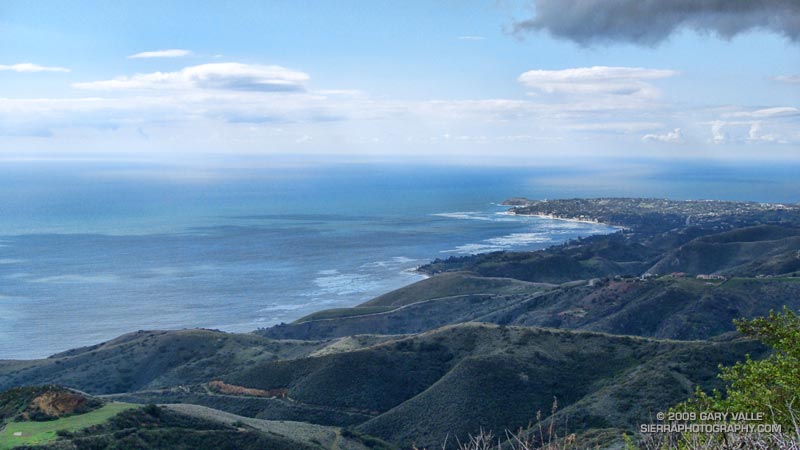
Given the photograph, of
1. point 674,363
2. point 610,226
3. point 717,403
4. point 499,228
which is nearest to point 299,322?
point 674,363

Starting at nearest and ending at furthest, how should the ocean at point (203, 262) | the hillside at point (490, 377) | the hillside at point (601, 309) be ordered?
1. the hillside at point (490, 377)
2. the hillside at point (601, 309)
3. the ocean at point (203, 262)

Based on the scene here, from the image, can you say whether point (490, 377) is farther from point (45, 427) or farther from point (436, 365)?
point (45, 427)

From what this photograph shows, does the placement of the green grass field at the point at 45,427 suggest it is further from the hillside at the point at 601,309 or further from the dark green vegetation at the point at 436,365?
the hillside at the point at 601,309

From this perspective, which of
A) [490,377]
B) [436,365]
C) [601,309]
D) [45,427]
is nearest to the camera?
[45,427]

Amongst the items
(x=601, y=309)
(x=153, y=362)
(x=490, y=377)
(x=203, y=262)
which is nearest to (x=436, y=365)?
(x=490, y=377)

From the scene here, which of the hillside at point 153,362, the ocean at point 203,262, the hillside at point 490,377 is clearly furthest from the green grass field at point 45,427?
the ocean at point 203,262

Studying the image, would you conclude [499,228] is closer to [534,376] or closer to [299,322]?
[299,322]

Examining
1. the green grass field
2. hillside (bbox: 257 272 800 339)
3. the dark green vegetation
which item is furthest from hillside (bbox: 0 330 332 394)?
the green grass field
